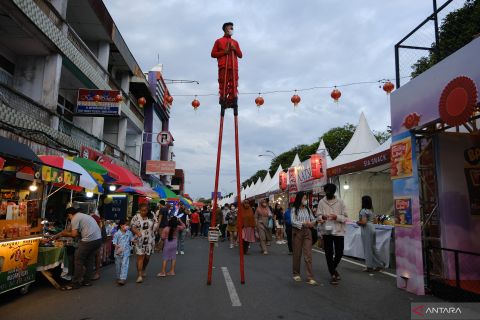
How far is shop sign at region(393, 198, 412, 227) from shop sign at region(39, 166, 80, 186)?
6718 mm

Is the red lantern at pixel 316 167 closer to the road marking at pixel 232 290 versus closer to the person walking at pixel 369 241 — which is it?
the person walking at pixel 369 241

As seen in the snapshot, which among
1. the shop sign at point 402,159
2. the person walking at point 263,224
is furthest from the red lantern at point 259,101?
the shop sign at point 402,159

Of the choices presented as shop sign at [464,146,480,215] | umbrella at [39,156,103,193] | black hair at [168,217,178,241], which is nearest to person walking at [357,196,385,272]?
shop sign at [464,146,480,215]

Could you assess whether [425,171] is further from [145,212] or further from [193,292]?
[145,212]

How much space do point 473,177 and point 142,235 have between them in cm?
684

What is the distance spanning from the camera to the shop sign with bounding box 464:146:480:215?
22.7ft

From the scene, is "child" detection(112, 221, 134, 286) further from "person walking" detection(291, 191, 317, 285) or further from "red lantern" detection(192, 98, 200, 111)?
"red lantern" detection(192, 98, 200, 111)

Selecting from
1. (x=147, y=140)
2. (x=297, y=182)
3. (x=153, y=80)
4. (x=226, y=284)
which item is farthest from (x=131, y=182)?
(x=153, y=80)

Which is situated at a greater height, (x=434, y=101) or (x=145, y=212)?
(x=434, y=101)

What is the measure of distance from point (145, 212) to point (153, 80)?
2801cm

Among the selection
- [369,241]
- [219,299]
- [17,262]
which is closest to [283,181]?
[369,241]

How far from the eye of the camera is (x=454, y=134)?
7.20 m

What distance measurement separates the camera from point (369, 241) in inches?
339

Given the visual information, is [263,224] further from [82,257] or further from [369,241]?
[82,257]
